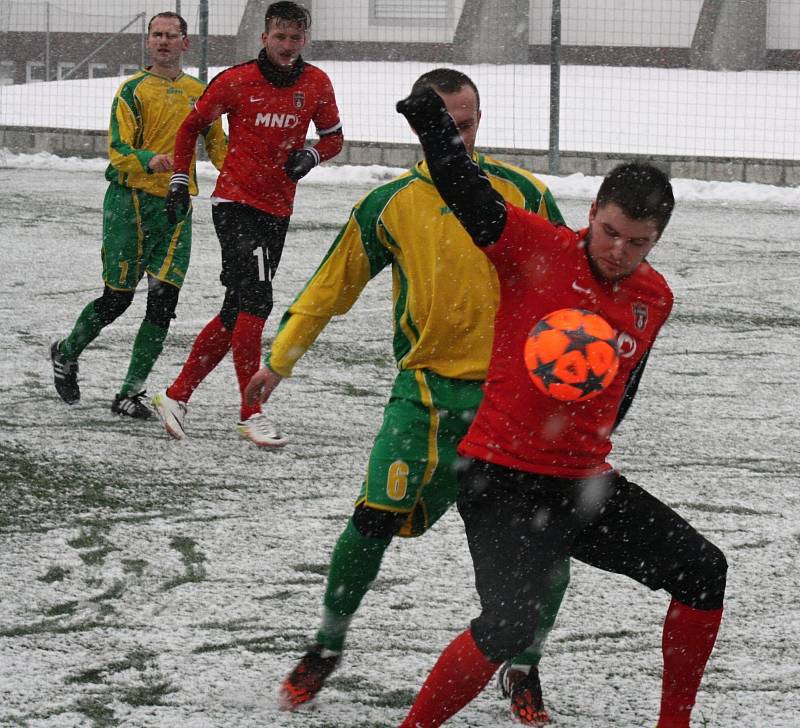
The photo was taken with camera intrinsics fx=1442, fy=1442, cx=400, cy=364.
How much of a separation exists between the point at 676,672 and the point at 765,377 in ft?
15.3

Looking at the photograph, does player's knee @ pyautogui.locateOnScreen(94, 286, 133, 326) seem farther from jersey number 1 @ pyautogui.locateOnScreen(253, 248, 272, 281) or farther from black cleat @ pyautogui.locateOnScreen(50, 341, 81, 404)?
jersey number 1 @ pyautogui.locateOnScreen(253, 248, 272, 281)

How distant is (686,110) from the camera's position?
2414 centimetres

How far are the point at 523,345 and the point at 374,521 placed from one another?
2.25 feet

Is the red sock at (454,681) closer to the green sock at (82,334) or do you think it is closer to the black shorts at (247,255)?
the black shorts at (247,255)

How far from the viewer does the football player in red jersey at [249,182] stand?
644 cm

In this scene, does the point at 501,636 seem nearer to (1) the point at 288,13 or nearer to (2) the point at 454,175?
(2) the point at 454,175

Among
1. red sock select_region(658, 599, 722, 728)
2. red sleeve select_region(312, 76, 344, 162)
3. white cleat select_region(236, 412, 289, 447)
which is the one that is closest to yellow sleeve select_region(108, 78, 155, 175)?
red sleeve select_region(312, 76, 344, 162)

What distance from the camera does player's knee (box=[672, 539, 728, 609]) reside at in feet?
10.5

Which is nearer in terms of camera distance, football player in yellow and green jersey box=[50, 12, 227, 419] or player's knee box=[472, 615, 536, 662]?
player's knee box=[472, 615, 536, 662]

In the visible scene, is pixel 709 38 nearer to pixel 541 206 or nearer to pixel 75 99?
pixel 75 99

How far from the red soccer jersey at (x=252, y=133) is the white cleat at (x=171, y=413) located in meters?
0.96

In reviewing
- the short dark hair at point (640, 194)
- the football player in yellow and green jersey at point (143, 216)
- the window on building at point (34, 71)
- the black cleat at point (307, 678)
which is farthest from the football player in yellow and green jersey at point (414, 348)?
the window on building at point (34, 71)

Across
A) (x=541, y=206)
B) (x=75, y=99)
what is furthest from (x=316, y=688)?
(x=75, y=99)

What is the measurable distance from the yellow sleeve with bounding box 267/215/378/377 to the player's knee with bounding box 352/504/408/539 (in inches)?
20.0
